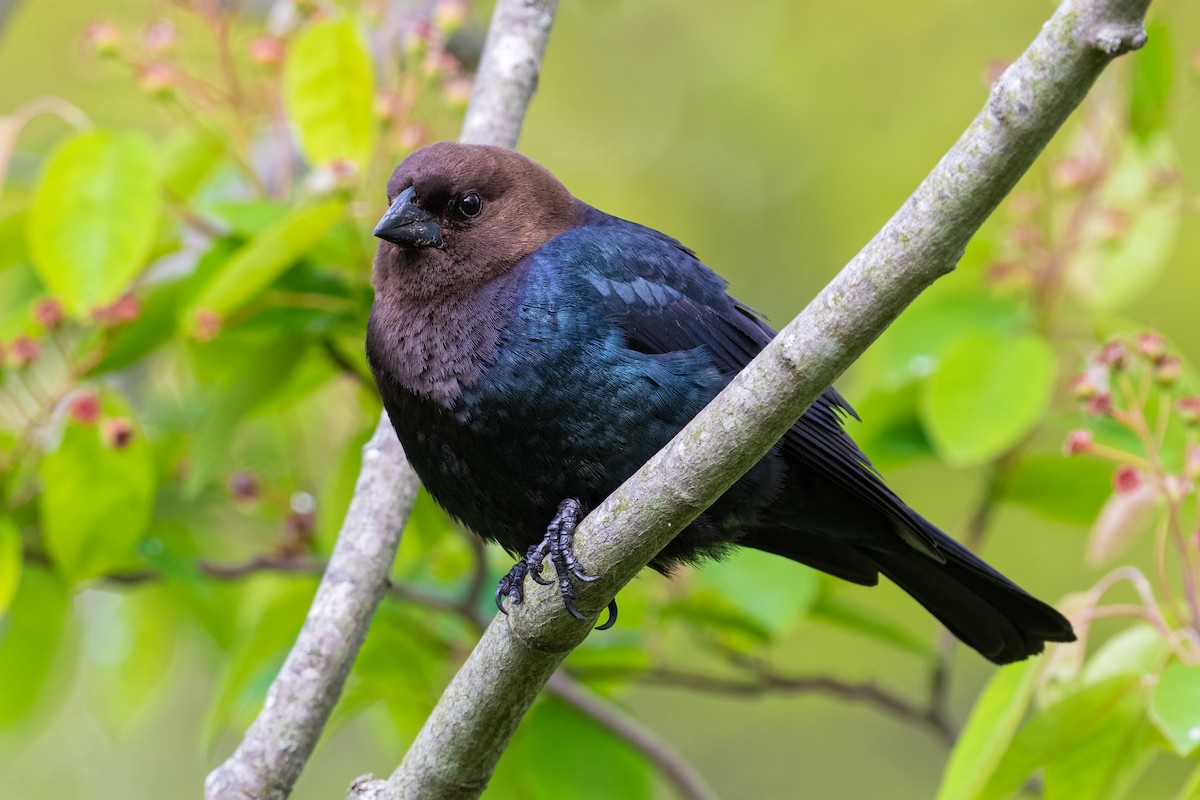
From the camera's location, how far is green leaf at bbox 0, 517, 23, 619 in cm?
276

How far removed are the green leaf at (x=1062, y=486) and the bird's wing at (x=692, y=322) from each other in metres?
0.46

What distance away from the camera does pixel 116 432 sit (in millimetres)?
2846

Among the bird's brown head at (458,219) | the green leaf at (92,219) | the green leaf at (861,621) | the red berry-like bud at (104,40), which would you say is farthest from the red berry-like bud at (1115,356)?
the red berry-like bud at (104,40)

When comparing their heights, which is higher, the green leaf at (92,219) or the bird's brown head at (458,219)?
the bird's brown head at (458,219)

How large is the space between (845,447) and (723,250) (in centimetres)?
465

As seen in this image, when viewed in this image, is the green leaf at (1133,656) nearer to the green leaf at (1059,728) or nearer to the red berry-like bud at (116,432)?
the green leaf at (1059,728)

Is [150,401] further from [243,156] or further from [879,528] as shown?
[879,528]

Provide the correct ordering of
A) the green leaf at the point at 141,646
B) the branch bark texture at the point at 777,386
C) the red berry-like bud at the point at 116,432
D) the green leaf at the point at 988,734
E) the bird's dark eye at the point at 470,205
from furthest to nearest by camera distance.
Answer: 1. the green leaf at the point at 141,646
2. the bird's dark eye at the point at 470,205
3. the red berry-like bud at the point at 116,432
4. the green leaf at the point at 988,734
5. the branch bark texture at the point at 777,386

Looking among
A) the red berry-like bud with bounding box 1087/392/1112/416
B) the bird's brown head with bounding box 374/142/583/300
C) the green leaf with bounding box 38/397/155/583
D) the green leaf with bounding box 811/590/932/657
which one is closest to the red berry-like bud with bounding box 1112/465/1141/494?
the red berry-like bud with bounding box 1087/392/1112/416

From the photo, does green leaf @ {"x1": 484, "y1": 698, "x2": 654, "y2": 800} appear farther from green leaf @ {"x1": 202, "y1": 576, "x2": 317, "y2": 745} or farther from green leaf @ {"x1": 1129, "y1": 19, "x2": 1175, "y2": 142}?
green leaf @ {"x1": 1129, "y1": 19, "x2": 1175, "y2": 142}

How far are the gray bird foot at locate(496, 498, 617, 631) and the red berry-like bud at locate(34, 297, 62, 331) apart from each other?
1.14 metres

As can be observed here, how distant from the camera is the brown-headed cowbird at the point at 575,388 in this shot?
2600 millimetres

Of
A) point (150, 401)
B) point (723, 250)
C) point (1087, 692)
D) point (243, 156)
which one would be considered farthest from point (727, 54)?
point (1087, 692)

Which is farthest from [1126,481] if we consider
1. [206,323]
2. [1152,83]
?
[206,323]
